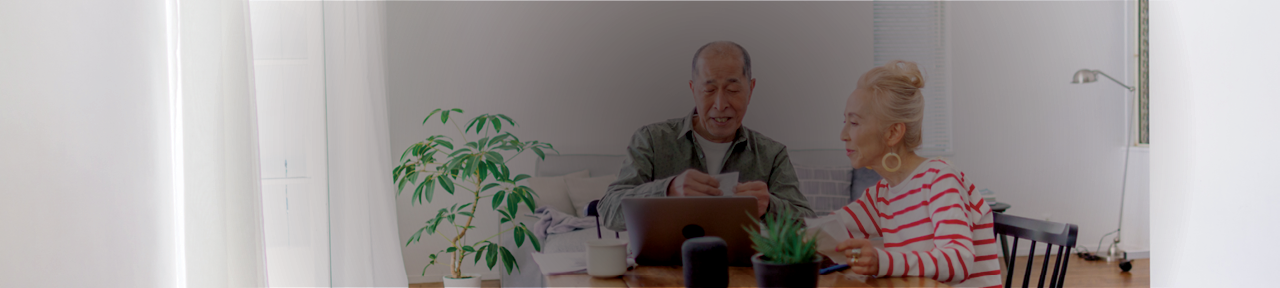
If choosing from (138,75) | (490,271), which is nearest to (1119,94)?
(490,271)

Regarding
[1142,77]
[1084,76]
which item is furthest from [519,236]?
[1142,77]

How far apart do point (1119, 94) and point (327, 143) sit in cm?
251

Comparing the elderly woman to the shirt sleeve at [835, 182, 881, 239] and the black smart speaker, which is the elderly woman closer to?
the shirt sleeve at [835, 182, 881, 239]

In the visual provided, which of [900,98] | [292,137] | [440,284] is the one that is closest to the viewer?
[292,137]

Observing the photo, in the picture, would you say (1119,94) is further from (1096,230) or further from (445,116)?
(445,116)

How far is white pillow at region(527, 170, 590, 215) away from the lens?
6.09ft

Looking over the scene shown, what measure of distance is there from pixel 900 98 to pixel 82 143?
1.56 m

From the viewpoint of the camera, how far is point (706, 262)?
3.94 feet

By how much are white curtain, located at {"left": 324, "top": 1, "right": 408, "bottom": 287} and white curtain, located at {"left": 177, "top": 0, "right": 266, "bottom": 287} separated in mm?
491

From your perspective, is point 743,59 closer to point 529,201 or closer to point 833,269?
point 833,269

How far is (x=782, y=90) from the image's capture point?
5.80 ft

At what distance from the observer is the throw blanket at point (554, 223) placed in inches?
71.8

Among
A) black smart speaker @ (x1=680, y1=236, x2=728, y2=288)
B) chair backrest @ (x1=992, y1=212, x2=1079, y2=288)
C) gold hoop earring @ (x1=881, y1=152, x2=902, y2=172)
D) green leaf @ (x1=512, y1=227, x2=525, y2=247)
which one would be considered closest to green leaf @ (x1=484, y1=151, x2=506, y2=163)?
green leaf @ (x1=512, y1=227, x2=525, y2=247)

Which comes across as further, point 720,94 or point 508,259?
point 508,259
